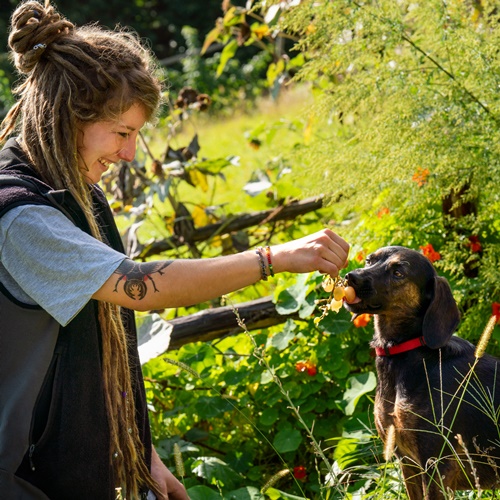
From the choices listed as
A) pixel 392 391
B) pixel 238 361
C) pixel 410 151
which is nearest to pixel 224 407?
pixel 238 361

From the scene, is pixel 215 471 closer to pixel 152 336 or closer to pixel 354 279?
pixel 152 336

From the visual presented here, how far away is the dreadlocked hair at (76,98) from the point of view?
7.98ft

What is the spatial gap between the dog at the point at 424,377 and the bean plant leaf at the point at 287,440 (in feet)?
2.64

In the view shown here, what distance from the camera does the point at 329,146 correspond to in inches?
178

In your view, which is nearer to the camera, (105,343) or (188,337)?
(105,343)

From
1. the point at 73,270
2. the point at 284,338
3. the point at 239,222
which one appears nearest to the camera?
the point at 73,270

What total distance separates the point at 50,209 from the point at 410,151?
184 centimetres

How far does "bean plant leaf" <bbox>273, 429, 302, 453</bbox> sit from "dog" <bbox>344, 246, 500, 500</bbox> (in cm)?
81

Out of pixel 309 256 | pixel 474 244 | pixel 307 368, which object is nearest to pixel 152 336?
pixel 307 368

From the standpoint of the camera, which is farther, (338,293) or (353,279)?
(353,279)

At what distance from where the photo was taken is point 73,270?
85.9 inches

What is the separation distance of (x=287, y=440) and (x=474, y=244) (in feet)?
4.14

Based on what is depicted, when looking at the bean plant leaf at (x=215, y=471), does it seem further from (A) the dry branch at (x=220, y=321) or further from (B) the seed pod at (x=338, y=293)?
Answer: (B) the seed pod at (x=338, y=293)

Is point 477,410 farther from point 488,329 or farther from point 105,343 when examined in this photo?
point 105,343
